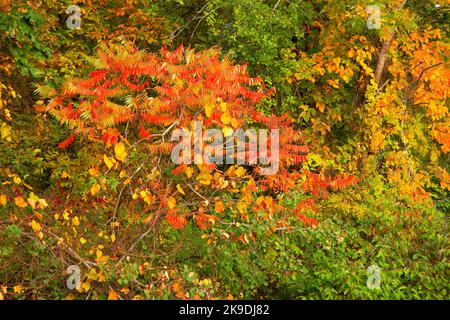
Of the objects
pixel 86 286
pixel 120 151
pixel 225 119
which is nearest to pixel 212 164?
pixel 225 119

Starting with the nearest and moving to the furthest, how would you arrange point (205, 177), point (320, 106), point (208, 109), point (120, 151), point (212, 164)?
point (120, 151) → point (205, 177) → point (208, 109) → point (212, 164) → point (320, 106)

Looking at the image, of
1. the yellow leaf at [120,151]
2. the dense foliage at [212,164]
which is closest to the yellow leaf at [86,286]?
the dense foliage at [212,164]

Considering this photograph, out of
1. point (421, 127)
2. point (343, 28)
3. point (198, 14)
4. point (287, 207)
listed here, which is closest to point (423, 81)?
point (421, 127)

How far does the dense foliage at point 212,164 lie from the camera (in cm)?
764

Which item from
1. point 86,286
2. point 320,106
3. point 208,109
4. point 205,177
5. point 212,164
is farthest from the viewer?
point 320,106

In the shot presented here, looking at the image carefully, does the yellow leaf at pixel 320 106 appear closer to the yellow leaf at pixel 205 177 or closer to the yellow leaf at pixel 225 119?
the yellow leaf at pixel 225 119

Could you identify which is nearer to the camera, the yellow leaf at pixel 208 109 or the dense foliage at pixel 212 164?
the dense foliage at pixel 212 164

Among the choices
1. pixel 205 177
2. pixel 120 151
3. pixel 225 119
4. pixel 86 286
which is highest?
pixel 225 119

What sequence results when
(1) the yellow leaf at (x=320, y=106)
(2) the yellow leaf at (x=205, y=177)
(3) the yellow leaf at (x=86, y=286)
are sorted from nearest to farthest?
1. (3) the yellow leaf at (x=86, y=286)
2. (2) the yellow leaf at (x=205, y=177)
3. (1) the yellow leaf at (x=320, y=106)

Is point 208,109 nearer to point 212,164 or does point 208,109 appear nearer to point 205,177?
point 212,164

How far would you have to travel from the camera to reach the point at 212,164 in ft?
26.7

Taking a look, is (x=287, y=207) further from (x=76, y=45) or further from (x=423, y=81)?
(x=423, y=81)

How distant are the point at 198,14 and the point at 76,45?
2771 mm

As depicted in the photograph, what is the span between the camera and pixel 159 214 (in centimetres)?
787
